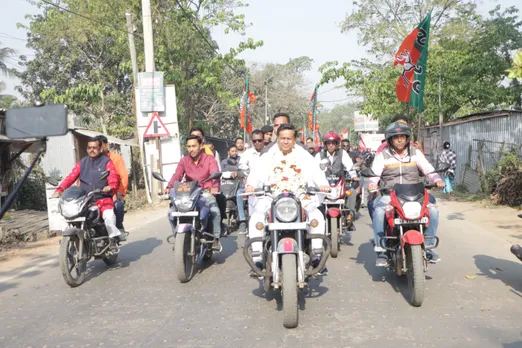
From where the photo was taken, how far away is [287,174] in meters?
5.64

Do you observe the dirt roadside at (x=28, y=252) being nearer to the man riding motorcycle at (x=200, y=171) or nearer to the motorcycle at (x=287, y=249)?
the man riding motorcycle at (x=200, y=171)

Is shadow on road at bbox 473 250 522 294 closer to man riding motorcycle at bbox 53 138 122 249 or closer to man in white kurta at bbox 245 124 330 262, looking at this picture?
man in white kurta at bbox 245 124 330 262

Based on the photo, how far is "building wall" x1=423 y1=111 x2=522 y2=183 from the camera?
15477 mm

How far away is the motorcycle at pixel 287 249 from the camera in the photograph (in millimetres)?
4605

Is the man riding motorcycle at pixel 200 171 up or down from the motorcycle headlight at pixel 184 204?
up

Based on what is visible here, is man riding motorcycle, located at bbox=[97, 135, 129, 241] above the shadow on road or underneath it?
above

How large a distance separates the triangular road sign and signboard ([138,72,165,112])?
611 millimetres

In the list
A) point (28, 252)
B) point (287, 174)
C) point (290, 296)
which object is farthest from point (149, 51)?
point (290, 296)

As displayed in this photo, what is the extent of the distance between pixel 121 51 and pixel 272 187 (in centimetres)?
2178

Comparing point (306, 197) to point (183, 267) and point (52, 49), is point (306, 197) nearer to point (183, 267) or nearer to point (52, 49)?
point (183, 267)

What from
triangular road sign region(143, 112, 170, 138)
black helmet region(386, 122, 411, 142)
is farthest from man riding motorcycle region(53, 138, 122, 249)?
triangular road sign region(143, 112, 170, 138)

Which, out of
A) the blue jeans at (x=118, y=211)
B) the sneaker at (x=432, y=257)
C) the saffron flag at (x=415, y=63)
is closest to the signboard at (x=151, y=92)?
the saffron flag at (x=415, y=63)

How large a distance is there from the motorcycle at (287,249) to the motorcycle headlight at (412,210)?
89 cm

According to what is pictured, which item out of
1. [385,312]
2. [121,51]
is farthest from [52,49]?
[385,312]
